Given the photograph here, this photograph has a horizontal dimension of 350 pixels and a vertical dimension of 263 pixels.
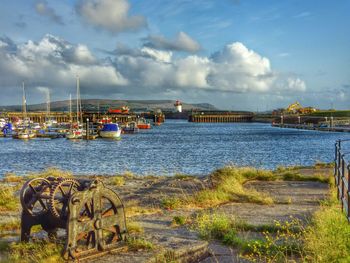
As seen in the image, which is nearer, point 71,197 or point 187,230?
point 71,197

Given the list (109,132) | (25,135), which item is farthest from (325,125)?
(25,135)

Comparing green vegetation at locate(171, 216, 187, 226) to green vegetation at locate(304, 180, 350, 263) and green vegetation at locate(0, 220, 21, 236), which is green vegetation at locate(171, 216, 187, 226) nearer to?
green vegetation at locate(304, 180, 350, 263)

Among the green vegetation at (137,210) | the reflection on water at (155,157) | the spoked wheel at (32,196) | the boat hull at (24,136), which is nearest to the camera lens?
the spoked wheel at (32,196)

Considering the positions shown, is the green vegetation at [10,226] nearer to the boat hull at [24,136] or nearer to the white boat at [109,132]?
the white boat at [109,132]

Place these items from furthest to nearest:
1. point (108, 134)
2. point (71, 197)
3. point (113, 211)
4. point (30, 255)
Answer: point (108, 134) → point (113, 211) → point (30, 255) → point (71, 197)

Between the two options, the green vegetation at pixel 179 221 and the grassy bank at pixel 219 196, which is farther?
the grassy bank at pixel 219 196

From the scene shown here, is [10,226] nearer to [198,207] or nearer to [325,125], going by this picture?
[198,207]

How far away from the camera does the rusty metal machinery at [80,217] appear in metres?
7.38

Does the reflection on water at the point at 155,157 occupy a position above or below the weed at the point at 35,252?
below

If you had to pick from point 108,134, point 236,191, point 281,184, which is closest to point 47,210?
point 236,191

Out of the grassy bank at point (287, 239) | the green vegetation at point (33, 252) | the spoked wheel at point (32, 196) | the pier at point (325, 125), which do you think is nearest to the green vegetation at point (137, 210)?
the grassy bank at point (287, 239)

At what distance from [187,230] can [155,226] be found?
0.88 metres

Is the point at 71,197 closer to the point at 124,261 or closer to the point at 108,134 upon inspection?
the point at 124,261

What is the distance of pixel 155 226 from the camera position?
10.6 metres
